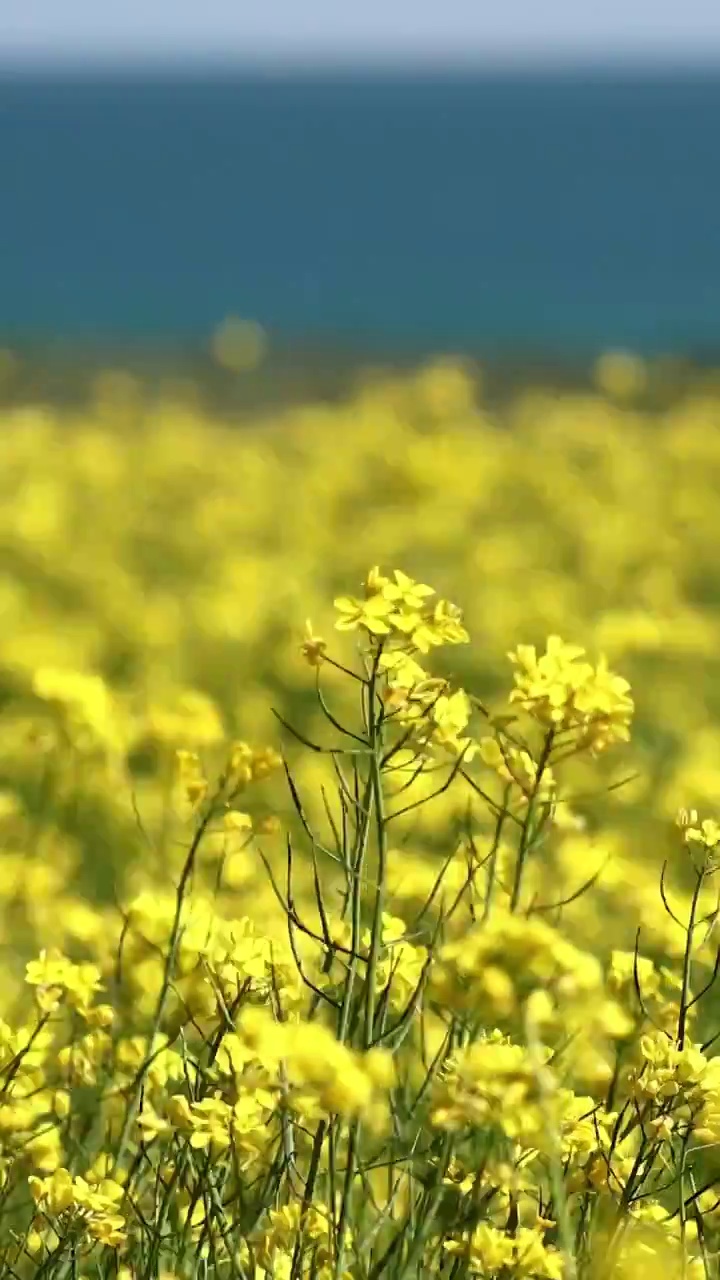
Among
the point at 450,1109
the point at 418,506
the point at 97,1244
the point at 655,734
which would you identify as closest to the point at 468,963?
the point at 450,1109

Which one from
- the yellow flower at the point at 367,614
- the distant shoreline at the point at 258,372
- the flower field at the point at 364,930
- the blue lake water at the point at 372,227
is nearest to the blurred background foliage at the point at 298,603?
the flower field at the point at 364,930

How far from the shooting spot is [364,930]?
6.63 ft

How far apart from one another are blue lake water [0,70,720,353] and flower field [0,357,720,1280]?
41.1 feet

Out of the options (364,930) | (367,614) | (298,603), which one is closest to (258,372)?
(298,603)

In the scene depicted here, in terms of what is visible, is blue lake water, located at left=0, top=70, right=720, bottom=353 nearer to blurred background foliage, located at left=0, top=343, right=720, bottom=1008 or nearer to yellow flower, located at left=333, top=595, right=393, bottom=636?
blurred background foliage, located at left=0, top=343, right=720, bottom=1008

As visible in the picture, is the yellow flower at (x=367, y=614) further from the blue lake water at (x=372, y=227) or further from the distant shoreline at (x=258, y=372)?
the blue lake water at (x=372, y=227)

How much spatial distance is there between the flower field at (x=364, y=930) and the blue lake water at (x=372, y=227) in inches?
493

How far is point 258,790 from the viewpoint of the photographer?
515cm

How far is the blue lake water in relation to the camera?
33.2 metres

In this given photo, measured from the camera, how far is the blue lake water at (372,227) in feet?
109

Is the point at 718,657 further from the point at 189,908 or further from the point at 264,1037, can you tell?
the point at 264,1037

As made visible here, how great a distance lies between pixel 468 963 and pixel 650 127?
105 metres

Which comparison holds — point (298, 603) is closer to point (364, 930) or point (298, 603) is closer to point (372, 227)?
point (364, 930)

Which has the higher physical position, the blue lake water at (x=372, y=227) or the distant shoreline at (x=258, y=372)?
the blue lake water at (x=372, y=227)
